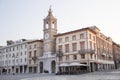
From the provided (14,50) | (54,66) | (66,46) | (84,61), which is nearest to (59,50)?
(66,46)

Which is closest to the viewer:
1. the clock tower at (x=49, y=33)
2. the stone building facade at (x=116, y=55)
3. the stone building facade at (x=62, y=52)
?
the stone building facade at (x=62, y=52)

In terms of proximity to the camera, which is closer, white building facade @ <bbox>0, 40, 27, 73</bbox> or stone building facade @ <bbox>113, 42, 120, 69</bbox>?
white building facade @ <bbox>0, 40, 27, 73</bbox>

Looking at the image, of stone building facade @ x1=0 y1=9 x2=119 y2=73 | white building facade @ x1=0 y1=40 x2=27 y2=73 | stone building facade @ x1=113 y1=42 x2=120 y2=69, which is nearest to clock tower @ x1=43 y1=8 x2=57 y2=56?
stone building facade @ x1=0 y1=9 x2=119 y2=73

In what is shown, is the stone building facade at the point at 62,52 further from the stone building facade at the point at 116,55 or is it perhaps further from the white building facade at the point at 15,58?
the stone building facade at the point at 116,55

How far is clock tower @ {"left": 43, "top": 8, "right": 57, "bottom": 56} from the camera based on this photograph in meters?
60.8

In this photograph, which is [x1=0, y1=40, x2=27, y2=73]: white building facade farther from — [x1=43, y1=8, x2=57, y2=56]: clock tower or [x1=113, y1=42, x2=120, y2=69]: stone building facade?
[x1=113, y1=42, x2=120, y2=69]: stone building facade

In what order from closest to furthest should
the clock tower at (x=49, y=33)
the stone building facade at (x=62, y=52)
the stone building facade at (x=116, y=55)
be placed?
Answer: the stone building facade at (x=62, y=52) → the clock tower at (x=49, y=33) → the stone building facade at (x=116, y=55)

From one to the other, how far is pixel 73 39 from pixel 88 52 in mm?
7061

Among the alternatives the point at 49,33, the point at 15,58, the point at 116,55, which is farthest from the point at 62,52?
the point at 116,55

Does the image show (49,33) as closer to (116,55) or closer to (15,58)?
(15,58)

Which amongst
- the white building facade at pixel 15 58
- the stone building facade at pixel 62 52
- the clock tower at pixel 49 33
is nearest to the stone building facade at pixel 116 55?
the stone building facade at pixel 62 52

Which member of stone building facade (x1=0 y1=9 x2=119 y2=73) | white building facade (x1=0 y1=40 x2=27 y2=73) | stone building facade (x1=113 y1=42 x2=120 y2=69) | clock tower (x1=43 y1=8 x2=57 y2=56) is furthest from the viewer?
stone building facade (x1=113 y1=42 x2=120 y2=69)

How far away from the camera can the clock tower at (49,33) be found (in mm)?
60828

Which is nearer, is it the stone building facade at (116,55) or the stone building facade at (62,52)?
the stone building facade at (62,52)
